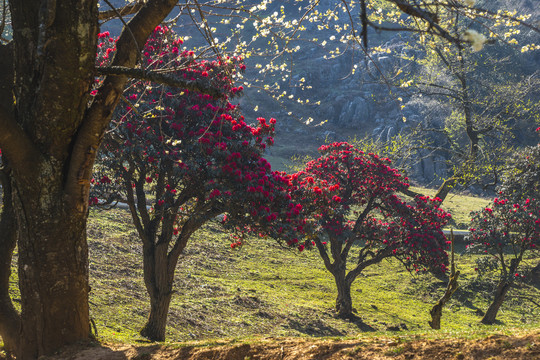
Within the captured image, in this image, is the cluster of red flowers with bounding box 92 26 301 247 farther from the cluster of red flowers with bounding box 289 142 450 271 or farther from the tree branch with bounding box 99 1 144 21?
the cluster of red flowers with bounding box 289 142 450 271

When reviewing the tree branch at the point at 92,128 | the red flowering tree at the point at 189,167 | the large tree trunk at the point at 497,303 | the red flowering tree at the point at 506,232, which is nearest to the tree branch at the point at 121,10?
the tree branch at the point at 92,128

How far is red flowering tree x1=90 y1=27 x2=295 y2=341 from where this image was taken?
24.7ft

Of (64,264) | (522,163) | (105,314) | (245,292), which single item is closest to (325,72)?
(522,163)

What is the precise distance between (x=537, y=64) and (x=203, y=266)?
167 feet

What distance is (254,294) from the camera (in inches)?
520

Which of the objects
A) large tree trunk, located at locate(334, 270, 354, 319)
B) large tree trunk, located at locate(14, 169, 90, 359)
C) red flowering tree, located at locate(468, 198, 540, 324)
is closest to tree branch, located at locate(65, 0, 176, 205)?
large tree trunk, located at locate(14, 169, 90, 359)

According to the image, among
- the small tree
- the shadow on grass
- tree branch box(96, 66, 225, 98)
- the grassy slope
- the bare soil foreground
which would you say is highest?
the small tree

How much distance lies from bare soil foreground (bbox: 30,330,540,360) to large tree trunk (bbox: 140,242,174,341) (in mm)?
3150

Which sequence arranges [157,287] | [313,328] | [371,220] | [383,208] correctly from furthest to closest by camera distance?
[371,220], [383,208], [313,328], [157,287]

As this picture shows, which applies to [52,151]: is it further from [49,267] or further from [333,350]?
[333,350]

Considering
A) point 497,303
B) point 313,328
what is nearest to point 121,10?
point 313,328

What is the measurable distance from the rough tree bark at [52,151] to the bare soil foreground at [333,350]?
1.64ft

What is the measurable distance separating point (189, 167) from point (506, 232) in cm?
1107

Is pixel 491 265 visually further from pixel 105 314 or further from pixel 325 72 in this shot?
pixel 325 72
